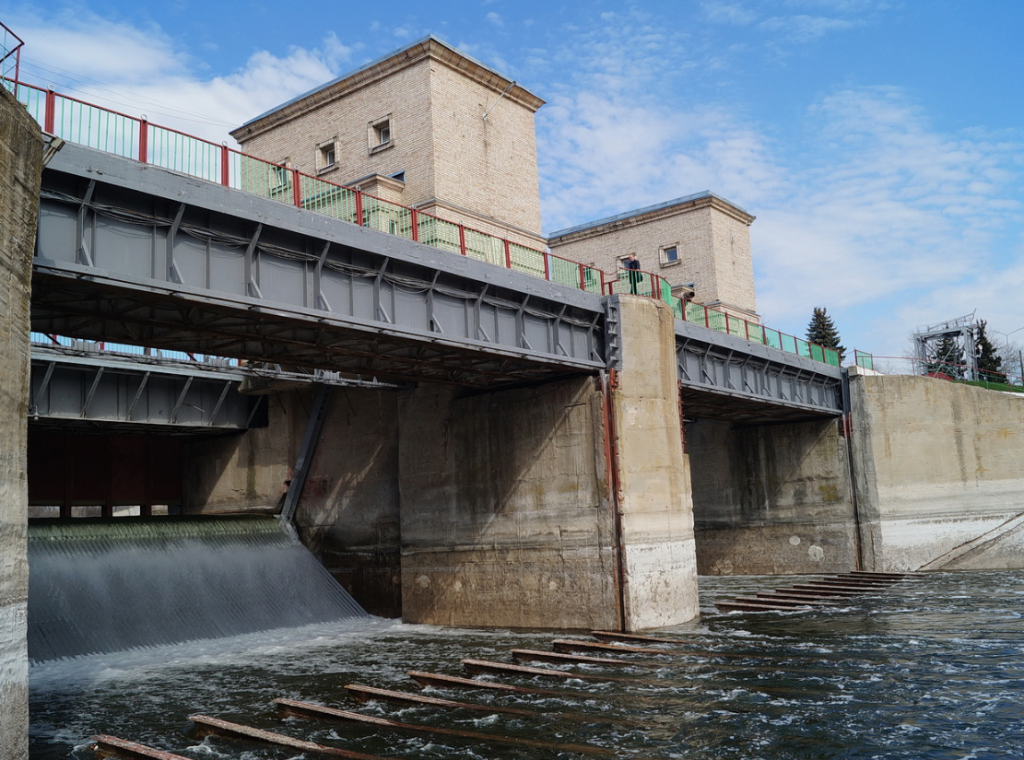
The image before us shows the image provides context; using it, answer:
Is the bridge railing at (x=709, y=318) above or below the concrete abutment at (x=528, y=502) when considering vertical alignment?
above

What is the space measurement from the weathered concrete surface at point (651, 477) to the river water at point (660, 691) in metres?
1.20

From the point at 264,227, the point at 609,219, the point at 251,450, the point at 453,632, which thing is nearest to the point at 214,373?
the point at 251,450

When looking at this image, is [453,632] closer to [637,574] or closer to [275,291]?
[637,574]

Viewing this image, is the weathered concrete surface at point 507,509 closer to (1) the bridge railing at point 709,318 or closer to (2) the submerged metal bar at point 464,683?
(1) the bridge railing at point 709,318

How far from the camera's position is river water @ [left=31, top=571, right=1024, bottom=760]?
1184cm

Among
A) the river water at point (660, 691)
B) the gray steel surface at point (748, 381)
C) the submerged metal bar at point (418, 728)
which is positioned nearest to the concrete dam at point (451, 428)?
the gray steel surface at point (748, 381)

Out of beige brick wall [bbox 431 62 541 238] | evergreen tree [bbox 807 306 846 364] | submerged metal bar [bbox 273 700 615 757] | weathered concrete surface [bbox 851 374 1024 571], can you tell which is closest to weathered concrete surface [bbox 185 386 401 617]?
beige brick wall [bbox 431 62 541 238]

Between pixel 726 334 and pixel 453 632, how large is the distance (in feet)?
43.1

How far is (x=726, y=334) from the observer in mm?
29578

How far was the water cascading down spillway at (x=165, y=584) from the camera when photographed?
72.3ft

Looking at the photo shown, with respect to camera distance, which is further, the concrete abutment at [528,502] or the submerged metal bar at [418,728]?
the concrete abutment at [528,502]

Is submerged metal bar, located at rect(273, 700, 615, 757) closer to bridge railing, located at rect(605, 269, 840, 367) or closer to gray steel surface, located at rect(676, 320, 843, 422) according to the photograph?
bridge railing, located at rect(605, 269, 840, 367)

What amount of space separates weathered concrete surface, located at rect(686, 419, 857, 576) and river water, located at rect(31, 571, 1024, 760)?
1244 centimetres

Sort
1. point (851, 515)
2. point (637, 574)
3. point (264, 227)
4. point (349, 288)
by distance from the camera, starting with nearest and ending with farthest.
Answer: point (264, 227) → point (349, 288) → point (637, 574) → point (851, 515)
